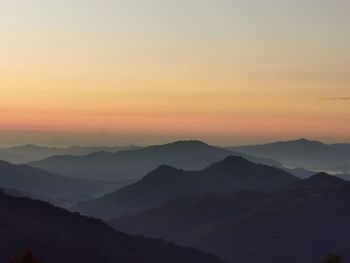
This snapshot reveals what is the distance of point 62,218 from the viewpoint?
167 metres

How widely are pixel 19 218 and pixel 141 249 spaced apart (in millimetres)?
34986

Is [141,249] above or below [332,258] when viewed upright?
below

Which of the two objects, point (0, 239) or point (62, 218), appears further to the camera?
point (62, 218)

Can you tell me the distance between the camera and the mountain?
431 feet

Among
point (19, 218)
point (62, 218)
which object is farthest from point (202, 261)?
point (19, 218)

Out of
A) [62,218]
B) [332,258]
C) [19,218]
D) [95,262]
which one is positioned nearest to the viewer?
[332,258]

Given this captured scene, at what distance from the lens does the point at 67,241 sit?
13775cm

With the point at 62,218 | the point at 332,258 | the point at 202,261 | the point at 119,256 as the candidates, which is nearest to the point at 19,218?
the point at 62,218

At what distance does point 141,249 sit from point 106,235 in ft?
36.5

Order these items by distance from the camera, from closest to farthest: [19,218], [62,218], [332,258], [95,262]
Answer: [332,258], [95,262], [19,218], [62,218]

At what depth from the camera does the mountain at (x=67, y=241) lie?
131 metres

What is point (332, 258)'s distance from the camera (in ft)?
178

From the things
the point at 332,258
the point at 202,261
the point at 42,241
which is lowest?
the point at 202,261

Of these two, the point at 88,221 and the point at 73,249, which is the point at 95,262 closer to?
the point at 73,249
